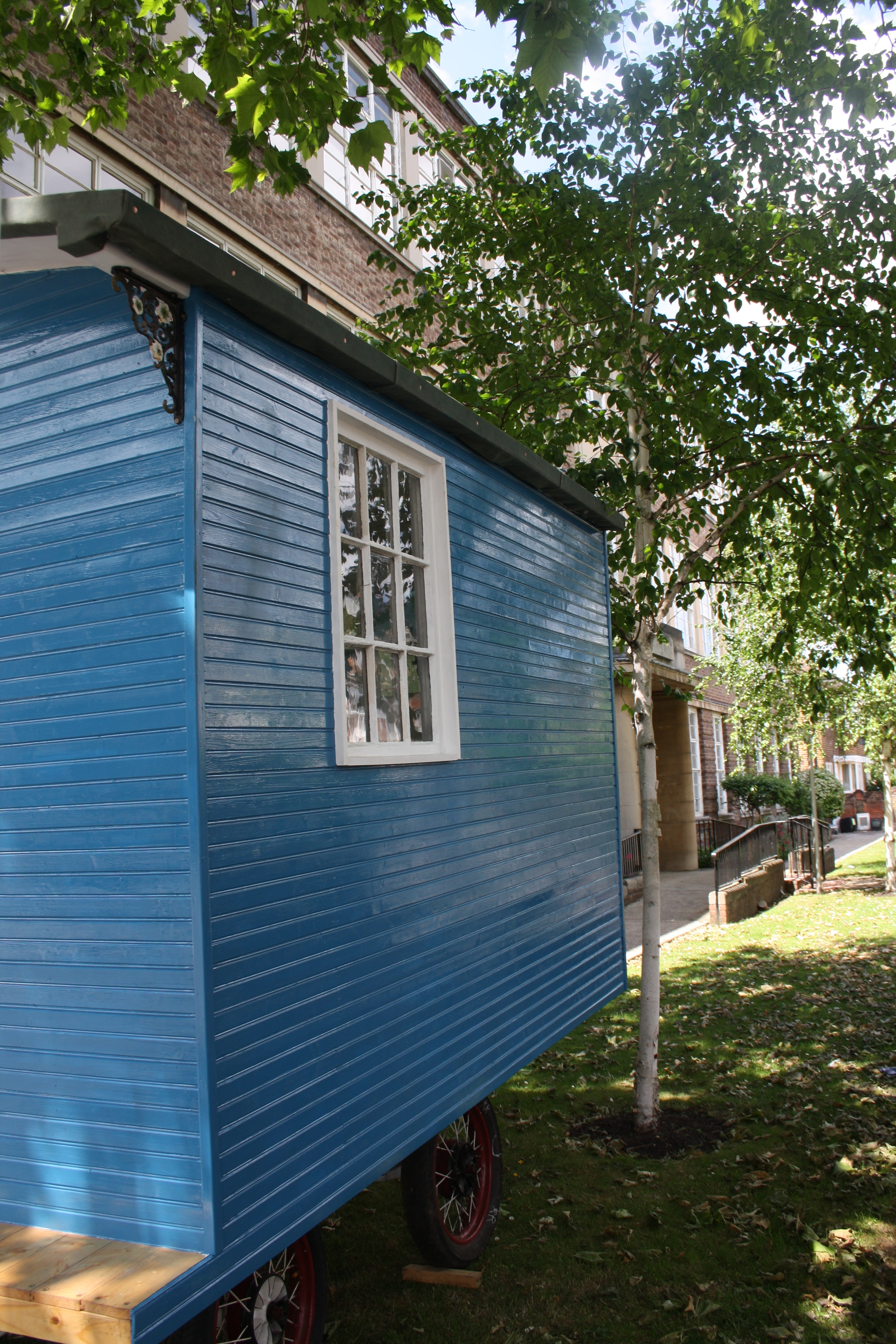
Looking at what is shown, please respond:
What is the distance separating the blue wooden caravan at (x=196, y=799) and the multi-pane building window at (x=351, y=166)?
10.5 m

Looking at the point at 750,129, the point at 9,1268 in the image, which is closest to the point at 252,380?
the point at 9,1268

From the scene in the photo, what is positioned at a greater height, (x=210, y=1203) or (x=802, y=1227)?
(x=210, y=1203)

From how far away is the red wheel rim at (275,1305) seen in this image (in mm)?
3436

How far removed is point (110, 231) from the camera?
111 inches

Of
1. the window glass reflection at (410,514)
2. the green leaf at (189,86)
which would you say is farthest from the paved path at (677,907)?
the green leaf at (189,86)

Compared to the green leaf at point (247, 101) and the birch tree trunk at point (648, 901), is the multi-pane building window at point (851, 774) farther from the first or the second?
the green leaf at point (247, 101)

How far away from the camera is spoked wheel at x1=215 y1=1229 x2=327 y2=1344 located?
11.3 feet

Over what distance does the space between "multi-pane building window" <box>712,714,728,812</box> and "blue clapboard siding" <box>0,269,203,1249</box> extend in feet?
89.5

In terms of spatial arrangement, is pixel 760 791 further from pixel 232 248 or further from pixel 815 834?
pixel 232 248

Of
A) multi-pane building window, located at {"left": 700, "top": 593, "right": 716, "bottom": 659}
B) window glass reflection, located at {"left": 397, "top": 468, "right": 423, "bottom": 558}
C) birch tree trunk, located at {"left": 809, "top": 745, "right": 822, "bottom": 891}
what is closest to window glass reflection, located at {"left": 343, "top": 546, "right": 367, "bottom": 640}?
window glass reflection, located at {"left": 397, "top": 468, "right": 423, "bottom": 558}

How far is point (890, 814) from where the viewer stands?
1898 centimetres

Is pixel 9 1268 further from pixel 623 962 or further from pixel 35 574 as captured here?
pixel 623 962

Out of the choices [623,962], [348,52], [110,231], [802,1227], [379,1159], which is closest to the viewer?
[110,231]

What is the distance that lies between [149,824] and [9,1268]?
4.48 ft
